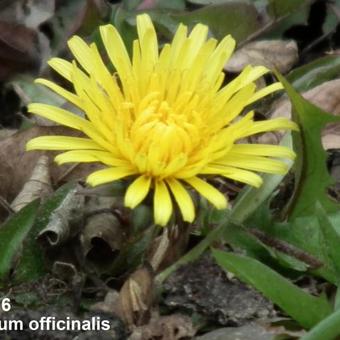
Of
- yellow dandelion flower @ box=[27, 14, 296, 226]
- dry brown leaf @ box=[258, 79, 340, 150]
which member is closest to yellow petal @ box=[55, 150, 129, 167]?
yellow dandelion flower @ box=[27, 14, 296, 226]

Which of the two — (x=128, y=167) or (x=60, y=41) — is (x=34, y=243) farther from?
(x=60, y=41)

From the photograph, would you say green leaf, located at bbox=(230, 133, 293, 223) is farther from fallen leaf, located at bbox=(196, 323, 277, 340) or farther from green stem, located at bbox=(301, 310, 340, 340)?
green stem, located at bbox=(301, 310, 340, 340)

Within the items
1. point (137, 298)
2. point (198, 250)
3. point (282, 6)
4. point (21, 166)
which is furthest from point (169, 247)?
point (282, 6)

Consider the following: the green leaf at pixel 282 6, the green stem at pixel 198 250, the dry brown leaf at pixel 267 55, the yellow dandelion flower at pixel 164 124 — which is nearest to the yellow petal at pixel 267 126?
the yellow dandelion flower at pixel 164 124

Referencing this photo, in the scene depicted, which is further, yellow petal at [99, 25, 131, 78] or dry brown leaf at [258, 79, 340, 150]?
dry brown leaf at [258, 79, 340, 150]

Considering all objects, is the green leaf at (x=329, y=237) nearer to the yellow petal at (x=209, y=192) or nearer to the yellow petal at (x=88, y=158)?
the yellow petal at (x=209, y=192)

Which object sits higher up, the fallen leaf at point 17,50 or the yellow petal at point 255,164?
the fallen leaf at point 17,50

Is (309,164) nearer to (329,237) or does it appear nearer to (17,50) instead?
(329,237)
